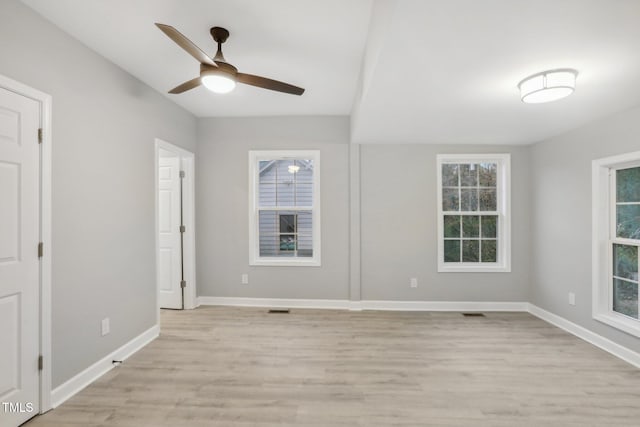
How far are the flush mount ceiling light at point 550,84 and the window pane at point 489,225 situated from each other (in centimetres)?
238

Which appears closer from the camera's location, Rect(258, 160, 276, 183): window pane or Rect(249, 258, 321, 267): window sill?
Rect(249, 258, 321, 267): window sill

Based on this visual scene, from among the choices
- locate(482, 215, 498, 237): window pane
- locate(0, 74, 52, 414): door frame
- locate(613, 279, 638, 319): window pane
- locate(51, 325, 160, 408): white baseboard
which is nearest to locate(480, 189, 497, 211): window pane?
locate(482, 215, 498, 237): window pane

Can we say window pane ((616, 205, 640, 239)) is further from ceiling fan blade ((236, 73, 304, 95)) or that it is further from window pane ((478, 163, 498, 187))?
ceiling fan blade ((236, 73, 304, 95))

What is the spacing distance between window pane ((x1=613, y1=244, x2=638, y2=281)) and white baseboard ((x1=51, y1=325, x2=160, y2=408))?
4.71 m

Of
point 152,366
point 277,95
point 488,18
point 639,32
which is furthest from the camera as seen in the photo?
point 277,95

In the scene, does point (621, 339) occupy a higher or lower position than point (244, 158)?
lower

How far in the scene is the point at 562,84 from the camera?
2016 millimetres

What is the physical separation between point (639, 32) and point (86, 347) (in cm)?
404

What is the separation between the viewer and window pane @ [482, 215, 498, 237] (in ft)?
14.0

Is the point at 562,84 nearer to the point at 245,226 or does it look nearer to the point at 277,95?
the point at 277,95

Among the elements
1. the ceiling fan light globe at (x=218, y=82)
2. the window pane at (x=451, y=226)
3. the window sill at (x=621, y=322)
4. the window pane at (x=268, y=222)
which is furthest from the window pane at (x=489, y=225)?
the ceiling fan light globe at (x=218, y=82)

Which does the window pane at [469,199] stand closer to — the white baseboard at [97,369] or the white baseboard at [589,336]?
Result: the white baseboard at [589,336]

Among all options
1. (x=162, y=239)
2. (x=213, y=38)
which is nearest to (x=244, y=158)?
(x=162, y=239)

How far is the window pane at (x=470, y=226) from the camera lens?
4.26 m
